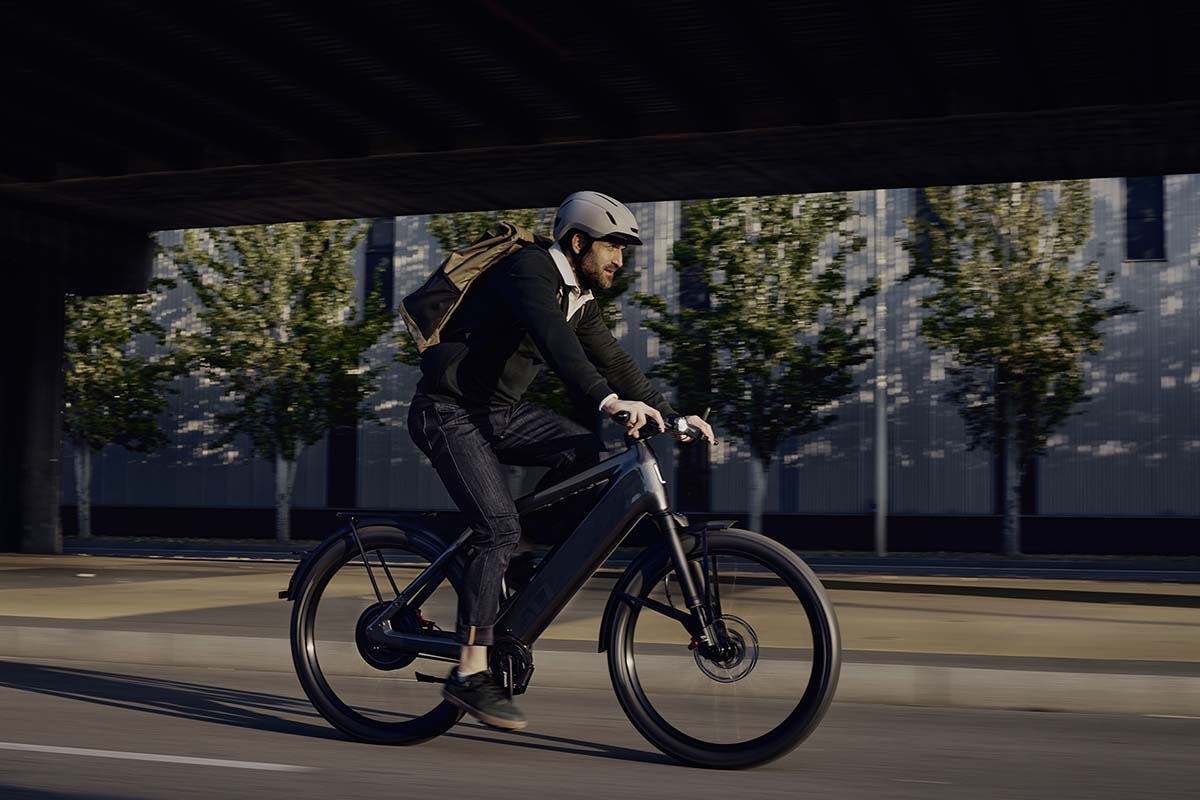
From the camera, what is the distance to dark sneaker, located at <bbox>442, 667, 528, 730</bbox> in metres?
4.82

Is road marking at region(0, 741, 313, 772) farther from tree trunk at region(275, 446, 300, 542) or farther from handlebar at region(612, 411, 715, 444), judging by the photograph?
tree trunk at region(275, 446, 300, 542)

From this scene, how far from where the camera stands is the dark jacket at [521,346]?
466 cm

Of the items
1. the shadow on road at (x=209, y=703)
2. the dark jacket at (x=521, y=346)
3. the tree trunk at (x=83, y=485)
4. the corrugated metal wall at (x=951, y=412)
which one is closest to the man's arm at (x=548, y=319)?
the dark jacket at (x=521, y=346)

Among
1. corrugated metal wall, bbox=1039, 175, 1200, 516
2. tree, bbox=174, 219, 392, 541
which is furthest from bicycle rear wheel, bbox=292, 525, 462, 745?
tree, bbox=174, 219, 392, 541

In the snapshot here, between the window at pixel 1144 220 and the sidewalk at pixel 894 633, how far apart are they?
576 inches

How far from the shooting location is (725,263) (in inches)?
1018

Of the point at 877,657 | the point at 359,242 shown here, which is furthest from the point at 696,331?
the point at 877,657

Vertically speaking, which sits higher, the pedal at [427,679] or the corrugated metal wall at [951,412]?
the corrugated metal wall at [951,412]

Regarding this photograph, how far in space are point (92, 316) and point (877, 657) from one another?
85.9 ft

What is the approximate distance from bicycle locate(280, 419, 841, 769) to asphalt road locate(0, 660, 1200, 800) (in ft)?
0.49

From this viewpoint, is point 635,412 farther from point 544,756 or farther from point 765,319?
point 765,319

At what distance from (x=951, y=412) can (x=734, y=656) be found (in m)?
23.4

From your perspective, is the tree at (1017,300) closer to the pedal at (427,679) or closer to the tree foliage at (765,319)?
the tree foliage at (765,319)

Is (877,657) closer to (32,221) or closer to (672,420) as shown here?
(672,420)
